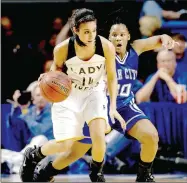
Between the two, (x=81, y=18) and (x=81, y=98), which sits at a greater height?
(x=81, y=18)

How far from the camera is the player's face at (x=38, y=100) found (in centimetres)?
780

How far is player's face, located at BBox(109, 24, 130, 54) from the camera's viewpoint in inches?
228

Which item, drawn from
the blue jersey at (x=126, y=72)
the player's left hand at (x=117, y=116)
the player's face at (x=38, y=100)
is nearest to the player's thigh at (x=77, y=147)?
the player's left hand at (x=117, y=116)

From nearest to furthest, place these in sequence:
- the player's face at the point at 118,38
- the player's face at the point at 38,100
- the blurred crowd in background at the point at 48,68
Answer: the player's face at the point at 118,38, the blurred crowd in background at the point at 48,68, the player's face at the point at 38,100

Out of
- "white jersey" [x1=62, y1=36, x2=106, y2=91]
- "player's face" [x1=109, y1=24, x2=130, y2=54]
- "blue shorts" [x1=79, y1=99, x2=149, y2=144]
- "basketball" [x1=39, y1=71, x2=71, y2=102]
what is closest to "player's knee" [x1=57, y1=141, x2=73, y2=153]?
"blue shorts" [x1=79, y1=99, x2=149, y2=144]

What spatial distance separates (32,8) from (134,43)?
2.51m

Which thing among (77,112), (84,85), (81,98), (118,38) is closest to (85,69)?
(84,85)

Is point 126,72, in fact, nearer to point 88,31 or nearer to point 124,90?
point 124,90

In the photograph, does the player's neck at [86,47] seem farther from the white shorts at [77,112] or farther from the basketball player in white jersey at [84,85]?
the white shorts at [77,112]

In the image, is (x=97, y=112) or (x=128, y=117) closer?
(x=97, y=112)

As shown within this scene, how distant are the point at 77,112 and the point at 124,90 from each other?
619mm

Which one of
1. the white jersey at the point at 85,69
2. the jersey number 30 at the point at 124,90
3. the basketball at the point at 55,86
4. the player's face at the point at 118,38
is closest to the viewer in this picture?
the basketball at the point at 55,86

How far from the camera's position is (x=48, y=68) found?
7773 mm

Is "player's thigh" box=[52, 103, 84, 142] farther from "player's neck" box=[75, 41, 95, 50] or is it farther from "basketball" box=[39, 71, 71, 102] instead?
"player's neck" box=[75, 41, 95, 50]
